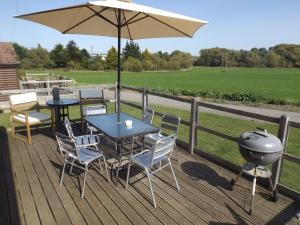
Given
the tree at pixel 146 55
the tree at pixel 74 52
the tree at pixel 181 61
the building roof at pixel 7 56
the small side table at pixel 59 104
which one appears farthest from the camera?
the tree at pixel 181 61

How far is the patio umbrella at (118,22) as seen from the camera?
3.58m

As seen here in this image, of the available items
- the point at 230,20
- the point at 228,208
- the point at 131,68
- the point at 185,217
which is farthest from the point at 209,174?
the point at 131,68

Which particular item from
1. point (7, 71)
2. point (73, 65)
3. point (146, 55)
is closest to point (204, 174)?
point (7, 71)

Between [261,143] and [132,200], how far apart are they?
72.5 inches

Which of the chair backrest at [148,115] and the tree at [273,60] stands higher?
the tree at [273,60]

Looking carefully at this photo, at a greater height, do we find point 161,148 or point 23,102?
point 23,102

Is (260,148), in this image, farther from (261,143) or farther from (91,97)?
(91,97)

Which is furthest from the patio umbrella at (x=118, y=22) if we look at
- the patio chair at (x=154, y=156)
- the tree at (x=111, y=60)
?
the tree at (x=111, y=60)

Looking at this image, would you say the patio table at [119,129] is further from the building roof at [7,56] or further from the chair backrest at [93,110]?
the building roof at [7,56]

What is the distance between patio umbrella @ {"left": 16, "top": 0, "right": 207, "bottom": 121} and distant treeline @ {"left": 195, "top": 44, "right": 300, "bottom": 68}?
3278 inches

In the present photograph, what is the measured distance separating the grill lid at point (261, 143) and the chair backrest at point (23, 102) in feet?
17.4

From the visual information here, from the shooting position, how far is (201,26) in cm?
401

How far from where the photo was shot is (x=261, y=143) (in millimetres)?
2834

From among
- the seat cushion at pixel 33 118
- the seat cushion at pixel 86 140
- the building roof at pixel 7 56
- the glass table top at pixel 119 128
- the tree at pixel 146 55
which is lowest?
the seat cushion at pixel 86 140
